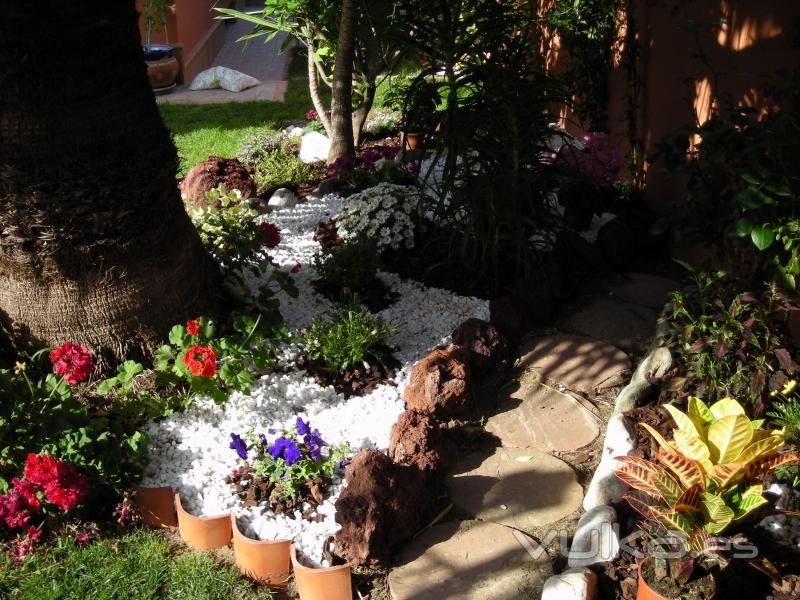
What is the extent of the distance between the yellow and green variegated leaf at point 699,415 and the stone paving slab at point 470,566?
0.74m

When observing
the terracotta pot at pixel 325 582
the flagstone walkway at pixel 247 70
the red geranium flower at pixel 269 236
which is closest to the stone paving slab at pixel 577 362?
the red geranium flower at pixel 269 236

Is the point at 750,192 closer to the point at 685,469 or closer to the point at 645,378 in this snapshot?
the point at 645,378

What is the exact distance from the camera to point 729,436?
2543 millimetres

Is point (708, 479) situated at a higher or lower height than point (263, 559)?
higher

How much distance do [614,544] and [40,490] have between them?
2111 millimetres

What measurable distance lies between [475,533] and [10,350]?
7.55 feet

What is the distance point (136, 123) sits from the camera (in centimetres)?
349

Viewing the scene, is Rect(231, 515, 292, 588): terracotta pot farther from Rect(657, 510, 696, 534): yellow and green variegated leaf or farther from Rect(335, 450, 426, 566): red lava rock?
Rect(657, 510, 696, 534): yellow and green variegated leaf

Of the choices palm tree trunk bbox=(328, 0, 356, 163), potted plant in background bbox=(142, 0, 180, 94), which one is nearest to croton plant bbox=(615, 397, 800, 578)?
palm tree trunk bbox=(328, 0, 356, 163)

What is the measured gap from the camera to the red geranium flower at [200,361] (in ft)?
11.0

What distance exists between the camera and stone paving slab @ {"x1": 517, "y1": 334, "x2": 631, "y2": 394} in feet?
12.7

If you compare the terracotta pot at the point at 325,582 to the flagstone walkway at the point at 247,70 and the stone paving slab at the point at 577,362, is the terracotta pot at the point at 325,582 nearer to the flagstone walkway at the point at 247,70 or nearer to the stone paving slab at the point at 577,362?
the stone paving slab at the point at 577,362

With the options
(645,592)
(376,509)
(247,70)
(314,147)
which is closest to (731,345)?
(645,592)

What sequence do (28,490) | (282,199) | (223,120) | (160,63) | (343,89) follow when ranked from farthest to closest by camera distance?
(160,63) < (223,120) < (343,89) < (282,199) < (28,490)
